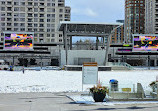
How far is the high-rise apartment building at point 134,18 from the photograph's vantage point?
168 metres

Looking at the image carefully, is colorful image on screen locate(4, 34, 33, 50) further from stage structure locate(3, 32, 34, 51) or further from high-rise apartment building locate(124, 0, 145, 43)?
high-rise apartment building locate(124, 0, 145, 43)

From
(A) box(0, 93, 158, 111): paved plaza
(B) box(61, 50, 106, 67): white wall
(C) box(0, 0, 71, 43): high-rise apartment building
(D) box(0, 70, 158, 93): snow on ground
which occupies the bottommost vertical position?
(D) box(0, 70, 158, 93): snow on ground

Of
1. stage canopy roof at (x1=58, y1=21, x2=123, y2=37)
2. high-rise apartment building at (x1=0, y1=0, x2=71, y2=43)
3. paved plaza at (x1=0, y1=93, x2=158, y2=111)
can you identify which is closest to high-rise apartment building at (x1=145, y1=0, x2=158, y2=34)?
high-rise apartment building at (x1=0, y1=0, x2=71, y2=43)

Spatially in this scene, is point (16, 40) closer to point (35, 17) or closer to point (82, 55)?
point (82, 55)

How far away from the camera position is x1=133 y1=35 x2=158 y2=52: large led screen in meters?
81.2

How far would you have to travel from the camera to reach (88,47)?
120062 mm

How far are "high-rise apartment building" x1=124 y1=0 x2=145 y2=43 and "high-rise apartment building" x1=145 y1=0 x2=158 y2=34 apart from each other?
1188 inches

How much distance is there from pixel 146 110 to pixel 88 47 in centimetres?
10565

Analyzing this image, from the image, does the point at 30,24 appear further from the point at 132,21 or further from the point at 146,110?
the point at 146,110

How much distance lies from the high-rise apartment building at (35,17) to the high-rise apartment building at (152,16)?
39868 millimetres

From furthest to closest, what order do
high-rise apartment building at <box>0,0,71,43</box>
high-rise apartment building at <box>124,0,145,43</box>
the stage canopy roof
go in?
high-rise apartment building at <box>124,0,145,43</box>, high-rise apartment building at <box>0,0,71,43</box>, the stage canopy roof

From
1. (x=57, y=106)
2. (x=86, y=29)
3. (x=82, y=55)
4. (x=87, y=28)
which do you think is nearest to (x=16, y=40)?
(x=86, y=29)

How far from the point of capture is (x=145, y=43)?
8138 cm

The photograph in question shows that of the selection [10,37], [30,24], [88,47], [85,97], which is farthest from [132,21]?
[85,97]
